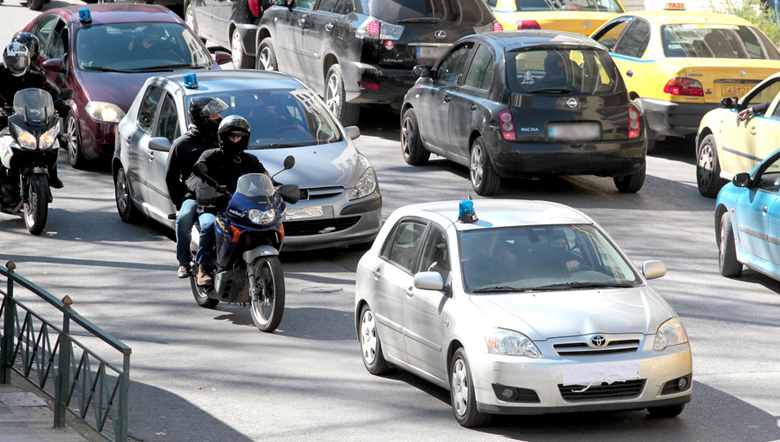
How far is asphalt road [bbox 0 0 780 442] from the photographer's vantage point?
22.2ft

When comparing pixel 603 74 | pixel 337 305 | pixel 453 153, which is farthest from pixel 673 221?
pixel 337 305

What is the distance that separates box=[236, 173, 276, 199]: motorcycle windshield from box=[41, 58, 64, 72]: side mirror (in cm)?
665

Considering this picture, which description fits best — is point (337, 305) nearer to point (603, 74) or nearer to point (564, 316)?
point (564, 316)

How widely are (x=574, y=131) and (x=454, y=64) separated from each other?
86.6 inches

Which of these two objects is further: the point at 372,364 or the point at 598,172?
the point at 598,172

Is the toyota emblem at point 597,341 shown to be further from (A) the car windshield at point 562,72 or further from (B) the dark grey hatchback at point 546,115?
(A) the car windshield at point 562,72

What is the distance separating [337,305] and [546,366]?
11.7ft

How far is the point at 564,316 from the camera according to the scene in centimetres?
661

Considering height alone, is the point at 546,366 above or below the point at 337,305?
above

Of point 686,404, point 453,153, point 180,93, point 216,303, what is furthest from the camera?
point 453,153

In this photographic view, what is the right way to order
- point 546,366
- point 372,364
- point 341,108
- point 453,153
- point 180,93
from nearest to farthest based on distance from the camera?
1. point 546,366
2. point 372,364
3. point 180,93
4. point 453,153
5. point 341,108

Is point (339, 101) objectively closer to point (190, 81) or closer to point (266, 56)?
point (266, 56)

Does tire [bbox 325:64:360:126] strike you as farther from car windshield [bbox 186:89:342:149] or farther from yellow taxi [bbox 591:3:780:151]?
car windshield [bbox 186:89:342:149]

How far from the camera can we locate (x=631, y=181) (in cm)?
1367
